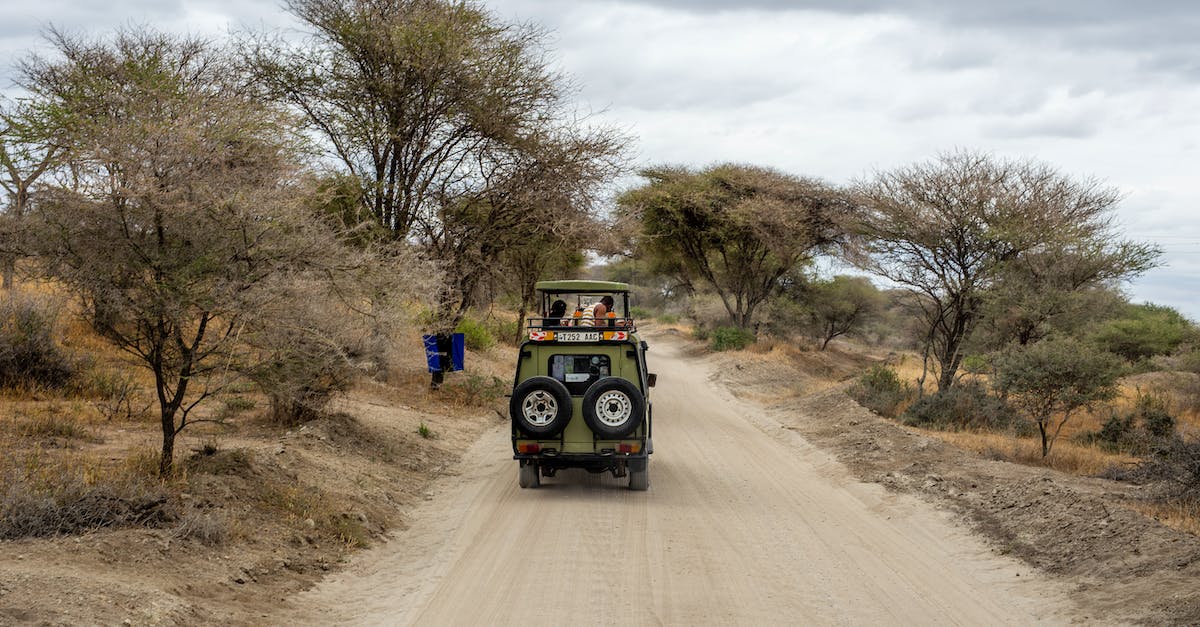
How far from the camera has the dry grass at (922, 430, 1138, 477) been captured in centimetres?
1467

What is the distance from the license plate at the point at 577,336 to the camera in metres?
11.8

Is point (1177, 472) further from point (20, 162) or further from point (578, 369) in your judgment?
point (20, 162)

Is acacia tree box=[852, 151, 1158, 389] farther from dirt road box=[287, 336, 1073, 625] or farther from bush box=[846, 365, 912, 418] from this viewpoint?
dirt road box=[287, 336, 1073, 625]

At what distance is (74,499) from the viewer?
7262 millimetres

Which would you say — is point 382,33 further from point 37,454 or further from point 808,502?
point 808,502

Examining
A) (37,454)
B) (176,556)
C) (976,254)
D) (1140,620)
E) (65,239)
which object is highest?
(976,254)

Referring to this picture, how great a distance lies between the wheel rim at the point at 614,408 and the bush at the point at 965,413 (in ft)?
33.6

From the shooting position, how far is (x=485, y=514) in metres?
10.4

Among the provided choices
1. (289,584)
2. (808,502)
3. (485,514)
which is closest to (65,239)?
(289,584)

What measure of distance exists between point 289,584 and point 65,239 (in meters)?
3.64

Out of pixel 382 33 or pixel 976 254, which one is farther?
pixel 976 254

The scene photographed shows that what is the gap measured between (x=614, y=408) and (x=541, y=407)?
96cm

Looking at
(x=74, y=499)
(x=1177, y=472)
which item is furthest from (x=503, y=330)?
(x=74, y=499)

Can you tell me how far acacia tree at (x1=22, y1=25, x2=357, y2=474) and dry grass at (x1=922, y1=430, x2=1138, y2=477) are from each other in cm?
1175
